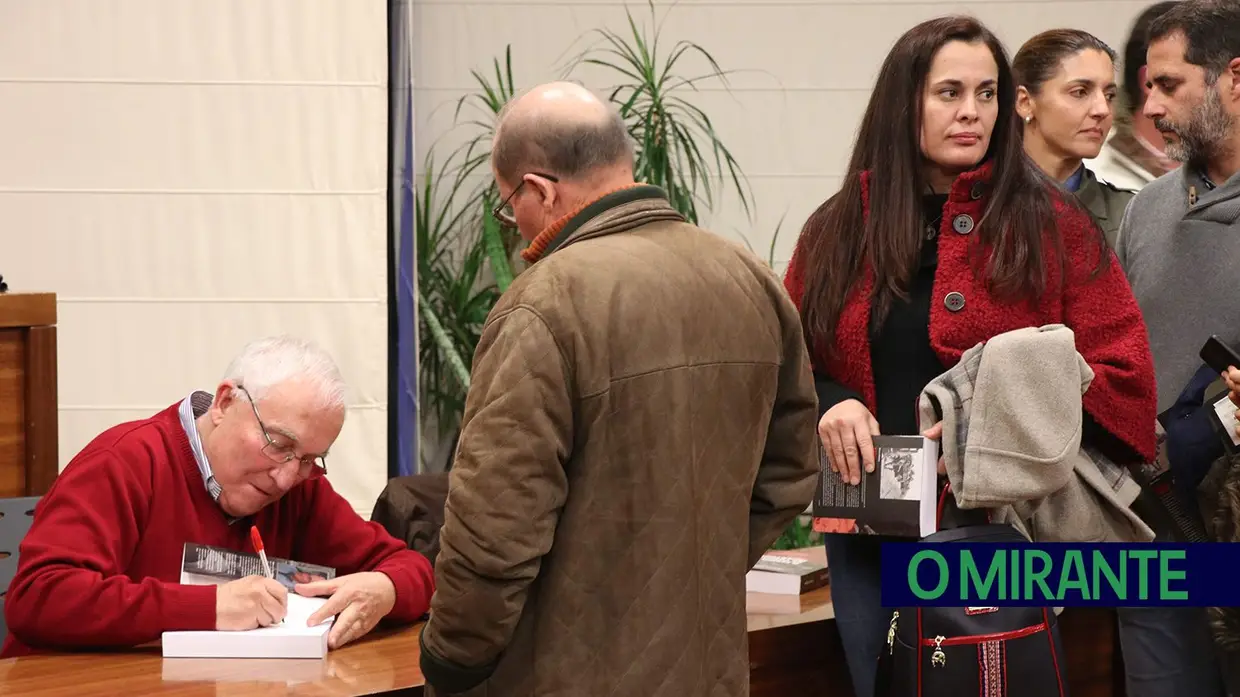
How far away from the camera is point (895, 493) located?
214 cm

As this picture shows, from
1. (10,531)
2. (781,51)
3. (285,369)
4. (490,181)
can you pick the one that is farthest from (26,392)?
(781,51)

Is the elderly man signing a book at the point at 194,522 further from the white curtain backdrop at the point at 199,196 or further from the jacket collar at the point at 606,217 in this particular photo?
the white curtain backdrop at the point at 199,196

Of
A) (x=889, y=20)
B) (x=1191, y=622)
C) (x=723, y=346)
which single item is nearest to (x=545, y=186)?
(x=723, y=346)

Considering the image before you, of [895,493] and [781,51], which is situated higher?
[781,51]

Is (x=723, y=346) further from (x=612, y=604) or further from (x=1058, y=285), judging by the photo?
(x=1058, y=285)

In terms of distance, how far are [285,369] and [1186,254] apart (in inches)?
64.9

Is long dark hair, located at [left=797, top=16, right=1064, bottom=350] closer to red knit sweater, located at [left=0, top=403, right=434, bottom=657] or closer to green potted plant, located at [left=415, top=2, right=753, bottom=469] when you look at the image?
red knit sweater, located at [left=0, top=403, right=434, bottom=657]

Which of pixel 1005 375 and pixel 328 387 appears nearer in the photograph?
pixel 1005 375

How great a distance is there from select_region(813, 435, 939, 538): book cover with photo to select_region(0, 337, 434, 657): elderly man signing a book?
0.72 m

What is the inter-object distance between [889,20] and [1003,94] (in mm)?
2802

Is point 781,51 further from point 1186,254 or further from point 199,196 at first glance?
point 1186,254

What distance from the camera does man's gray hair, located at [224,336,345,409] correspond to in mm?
2186

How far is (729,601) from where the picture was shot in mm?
1749

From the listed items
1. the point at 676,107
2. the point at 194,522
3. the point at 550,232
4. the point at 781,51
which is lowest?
the point at 194,522
